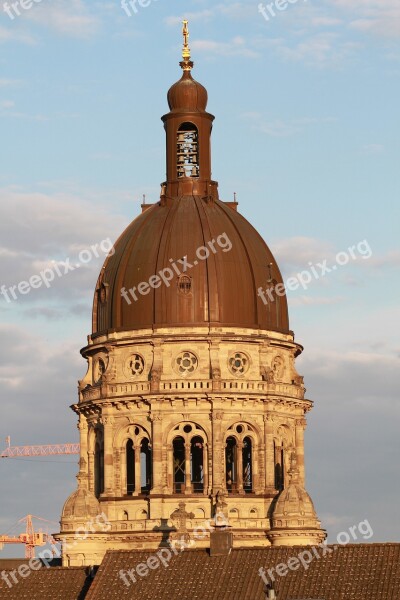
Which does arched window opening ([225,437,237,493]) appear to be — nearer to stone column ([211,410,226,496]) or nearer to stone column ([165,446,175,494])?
stone column ([211,410,226,496])

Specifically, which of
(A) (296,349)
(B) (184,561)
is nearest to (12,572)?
(B) (184,561)

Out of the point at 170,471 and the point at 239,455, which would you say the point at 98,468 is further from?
the point at 239,455

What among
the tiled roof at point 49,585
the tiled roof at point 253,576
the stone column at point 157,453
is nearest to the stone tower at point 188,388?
the stone column at point 157,453

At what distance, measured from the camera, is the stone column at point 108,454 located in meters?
131

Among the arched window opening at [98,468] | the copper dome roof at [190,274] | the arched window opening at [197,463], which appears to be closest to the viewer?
the arched window opening at [197,463]

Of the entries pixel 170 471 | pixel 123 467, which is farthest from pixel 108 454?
pixel 170 471

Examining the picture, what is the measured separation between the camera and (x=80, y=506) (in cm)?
12744

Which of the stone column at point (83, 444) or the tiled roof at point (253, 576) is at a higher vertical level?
the stone column at point (83, 444)

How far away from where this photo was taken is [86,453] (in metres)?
134

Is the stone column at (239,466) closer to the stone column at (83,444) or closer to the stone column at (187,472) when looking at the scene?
the stone column at (187,472)

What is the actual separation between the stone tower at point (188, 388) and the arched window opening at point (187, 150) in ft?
3.78

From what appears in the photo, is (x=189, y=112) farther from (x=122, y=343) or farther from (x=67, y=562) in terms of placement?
(x=67, y=562)

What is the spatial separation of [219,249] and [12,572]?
2550cm

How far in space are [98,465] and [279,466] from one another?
10372 mm
